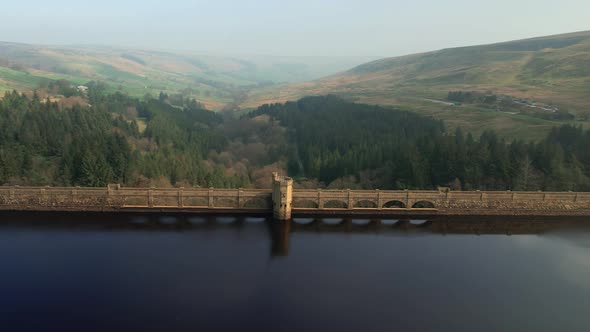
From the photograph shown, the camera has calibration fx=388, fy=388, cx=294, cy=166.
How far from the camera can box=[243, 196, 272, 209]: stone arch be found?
68.2 meters

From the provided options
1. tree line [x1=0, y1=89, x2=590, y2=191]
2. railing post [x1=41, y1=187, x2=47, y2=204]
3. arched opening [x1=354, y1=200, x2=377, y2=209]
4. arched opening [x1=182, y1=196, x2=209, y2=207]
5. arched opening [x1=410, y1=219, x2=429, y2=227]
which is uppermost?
tree line [x1=0, y1=89, x2=590, y2=191]

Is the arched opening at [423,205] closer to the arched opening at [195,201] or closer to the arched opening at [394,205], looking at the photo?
the arched opening at [394,205]

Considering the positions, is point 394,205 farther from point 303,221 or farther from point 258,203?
point 258,203

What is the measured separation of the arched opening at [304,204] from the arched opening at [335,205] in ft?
7.16

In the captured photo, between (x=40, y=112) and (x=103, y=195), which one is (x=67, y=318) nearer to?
(x=103, y=195)

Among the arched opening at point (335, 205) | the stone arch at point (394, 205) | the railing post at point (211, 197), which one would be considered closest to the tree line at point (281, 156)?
the stone arch at point (394, 205)

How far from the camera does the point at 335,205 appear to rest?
70.4 meters

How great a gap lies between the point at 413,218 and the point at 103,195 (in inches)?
2142

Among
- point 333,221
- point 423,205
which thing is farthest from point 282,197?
point 423,205

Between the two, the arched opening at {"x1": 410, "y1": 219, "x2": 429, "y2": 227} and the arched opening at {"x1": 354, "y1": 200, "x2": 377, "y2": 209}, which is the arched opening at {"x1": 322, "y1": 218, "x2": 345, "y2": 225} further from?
the arched opening at {"x1": 410, "y1": 219, "x2": 429, "y2": 227}

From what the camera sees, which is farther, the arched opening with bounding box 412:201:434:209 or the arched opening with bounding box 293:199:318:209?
the arched opening with bounding box 412:201:434:209

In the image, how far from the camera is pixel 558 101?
16650 centimetres

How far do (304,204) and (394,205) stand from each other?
16.7 m

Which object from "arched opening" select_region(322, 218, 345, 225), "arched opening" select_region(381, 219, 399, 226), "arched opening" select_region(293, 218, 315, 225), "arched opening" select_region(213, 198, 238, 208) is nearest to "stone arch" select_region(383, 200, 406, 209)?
"arched opening" select_region(381, 219, 399, 226)
